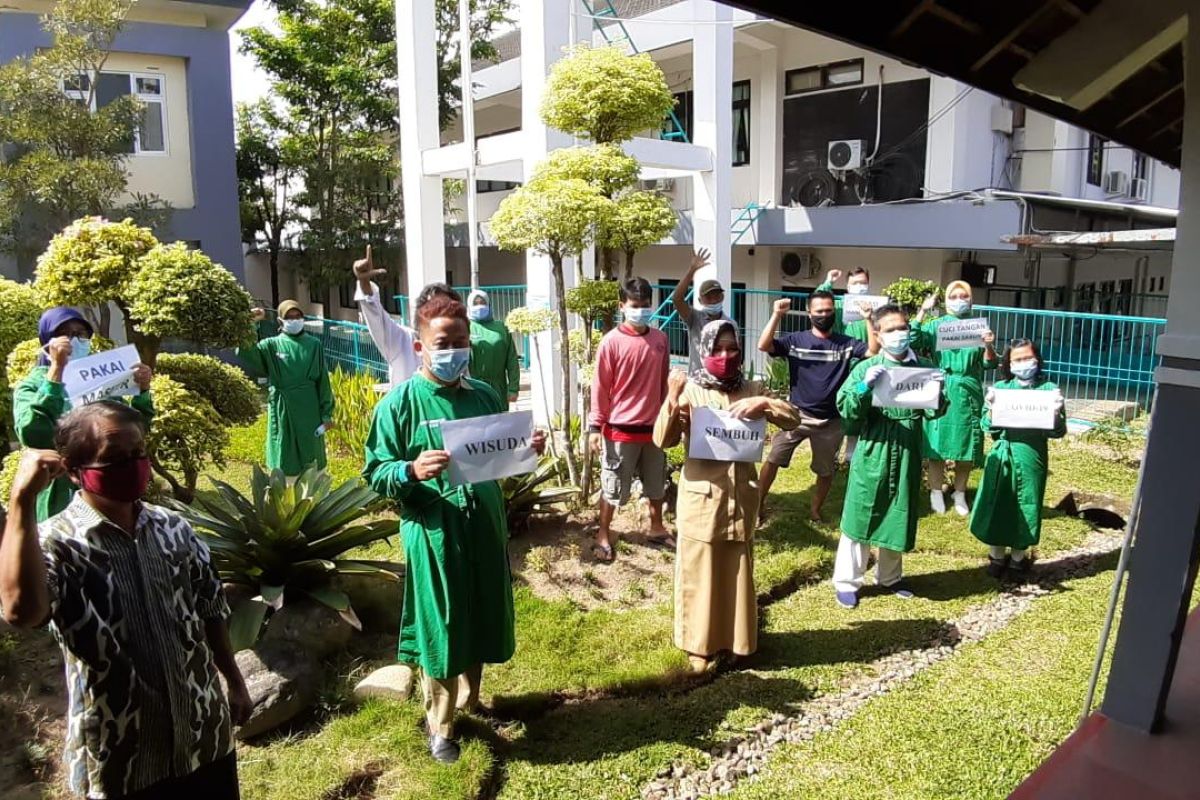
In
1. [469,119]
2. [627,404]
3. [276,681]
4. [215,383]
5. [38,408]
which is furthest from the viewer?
[469,119]

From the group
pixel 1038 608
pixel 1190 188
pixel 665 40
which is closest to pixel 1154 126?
pixel 1190 188

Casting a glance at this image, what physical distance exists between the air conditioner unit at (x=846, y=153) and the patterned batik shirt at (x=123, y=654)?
1344cm

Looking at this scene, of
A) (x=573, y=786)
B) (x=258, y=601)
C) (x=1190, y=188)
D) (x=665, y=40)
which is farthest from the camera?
(x=665, y=40)

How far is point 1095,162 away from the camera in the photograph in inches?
616

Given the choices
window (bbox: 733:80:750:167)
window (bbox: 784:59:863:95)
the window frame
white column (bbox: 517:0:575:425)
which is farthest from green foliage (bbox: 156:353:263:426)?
window (bbox: 733:80:750:167)

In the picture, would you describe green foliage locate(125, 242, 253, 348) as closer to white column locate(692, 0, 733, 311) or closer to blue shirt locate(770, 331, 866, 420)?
blue shirt locate(770, 331, 866, 420)

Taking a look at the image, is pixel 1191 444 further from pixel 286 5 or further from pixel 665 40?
pixel 286 5

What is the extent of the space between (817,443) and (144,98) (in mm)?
14221

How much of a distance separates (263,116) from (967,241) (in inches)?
599

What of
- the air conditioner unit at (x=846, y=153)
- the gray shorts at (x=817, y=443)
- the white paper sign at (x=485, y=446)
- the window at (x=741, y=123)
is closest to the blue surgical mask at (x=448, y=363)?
the white paper sign at (x=485, y=446)

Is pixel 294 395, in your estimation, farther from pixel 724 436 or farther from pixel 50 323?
pixel 724 436

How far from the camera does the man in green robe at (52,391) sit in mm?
4164

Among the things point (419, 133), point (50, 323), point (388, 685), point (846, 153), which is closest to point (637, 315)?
point (388, 685)

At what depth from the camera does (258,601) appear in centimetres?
477
